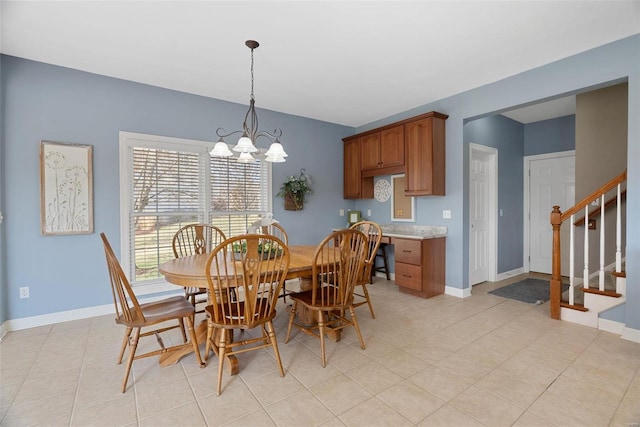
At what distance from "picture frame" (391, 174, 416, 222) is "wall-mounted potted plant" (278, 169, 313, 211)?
139cm

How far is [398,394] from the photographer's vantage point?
1842 mm

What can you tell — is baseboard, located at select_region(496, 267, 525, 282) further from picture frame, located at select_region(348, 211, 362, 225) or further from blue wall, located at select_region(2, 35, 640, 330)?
picture frame, located at select_region(348, 211, 362, 225)

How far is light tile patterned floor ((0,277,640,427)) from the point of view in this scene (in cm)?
166

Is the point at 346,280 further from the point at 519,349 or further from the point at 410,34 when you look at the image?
the point at 410,34

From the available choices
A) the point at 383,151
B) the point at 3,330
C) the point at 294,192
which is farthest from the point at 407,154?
the point at 3,330

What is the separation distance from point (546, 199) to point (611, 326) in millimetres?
2872

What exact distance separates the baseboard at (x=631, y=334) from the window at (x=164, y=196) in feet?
13.8

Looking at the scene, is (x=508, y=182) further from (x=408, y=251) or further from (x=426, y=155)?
(x=408, y=251)

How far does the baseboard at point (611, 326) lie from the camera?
2668 millimetres

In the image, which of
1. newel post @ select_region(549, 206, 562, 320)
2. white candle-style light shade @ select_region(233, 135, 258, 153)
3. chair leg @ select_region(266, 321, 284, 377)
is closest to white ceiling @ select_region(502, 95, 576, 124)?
newel post @ select_region(549, 206, 562, 320)

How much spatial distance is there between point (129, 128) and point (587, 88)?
4731 mm

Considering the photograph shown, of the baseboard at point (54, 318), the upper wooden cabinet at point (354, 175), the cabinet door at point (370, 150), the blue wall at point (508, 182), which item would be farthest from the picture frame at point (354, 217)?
the baseboard at point (54, 318)

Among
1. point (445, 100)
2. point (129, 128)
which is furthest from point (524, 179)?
point (129, 128)

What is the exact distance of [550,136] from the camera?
499 centimetres
